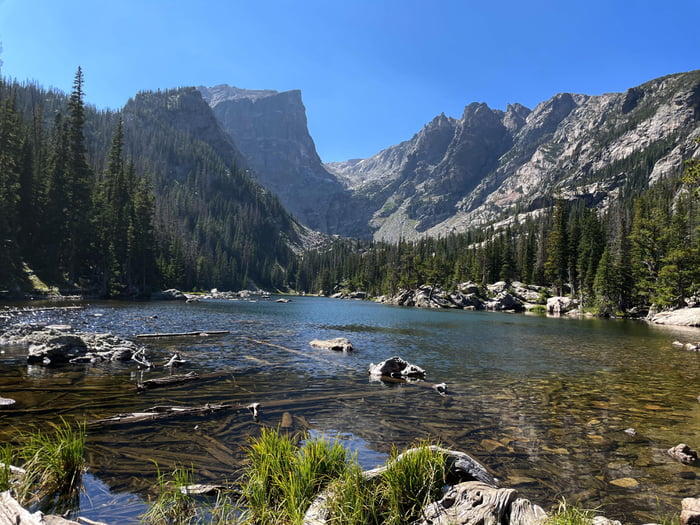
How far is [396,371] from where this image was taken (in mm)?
18891

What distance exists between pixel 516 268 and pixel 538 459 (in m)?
135

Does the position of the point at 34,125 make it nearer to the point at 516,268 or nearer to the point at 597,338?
the point at 597,338

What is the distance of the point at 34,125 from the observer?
87188 millimetres

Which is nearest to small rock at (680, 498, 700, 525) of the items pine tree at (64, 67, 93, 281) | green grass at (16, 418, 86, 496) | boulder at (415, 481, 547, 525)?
boulder at (415, 481, 547, 525)

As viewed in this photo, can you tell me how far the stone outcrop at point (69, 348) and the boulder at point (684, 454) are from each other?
22.8m

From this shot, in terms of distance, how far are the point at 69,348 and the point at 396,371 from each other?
681 inches

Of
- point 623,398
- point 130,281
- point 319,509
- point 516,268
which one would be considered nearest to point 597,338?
point 623,398

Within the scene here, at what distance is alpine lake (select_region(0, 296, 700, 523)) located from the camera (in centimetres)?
772

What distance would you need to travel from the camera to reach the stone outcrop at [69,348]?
58.1ft

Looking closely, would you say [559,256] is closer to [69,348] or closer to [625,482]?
[625,482]

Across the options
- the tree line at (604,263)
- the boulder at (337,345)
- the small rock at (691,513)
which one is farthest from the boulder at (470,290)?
the small rock at (691,513)

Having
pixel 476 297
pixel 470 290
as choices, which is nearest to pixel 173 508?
pixel 476 297

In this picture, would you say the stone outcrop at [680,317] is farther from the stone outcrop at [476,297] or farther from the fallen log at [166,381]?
the fallen log at [166,381]

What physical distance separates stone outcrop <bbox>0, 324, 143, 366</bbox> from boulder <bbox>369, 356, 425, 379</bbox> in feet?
43.5
